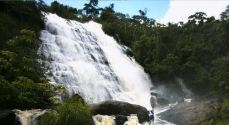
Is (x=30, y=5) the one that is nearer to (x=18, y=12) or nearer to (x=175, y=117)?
(x=18, y=12)

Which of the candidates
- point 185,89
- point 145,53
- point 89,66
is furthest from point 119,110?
point 145,53

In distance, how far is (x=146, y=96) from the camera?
23984 mm

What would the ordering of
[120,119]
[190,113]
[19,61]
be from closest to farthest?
1. [19,61]
2. [120,119]
3. [190,113]

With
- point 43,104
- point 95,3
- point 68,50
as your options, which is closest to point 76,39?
point 68,50

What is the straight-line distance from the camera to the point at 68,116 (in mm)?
9656

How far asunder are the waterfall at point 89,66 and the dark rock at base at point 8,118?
20.0 feet

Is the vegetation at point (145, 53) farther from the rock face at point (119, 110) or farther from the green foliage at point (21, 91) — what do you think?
the rock face at point (119, 110)

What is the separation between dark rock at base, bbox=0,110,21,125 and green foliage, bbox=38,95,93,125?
1313 mm

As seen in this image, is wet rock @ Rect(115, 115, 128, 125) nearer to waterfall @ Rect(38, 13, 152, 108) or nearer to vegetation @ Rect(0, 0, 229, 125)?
waterfall @ Rect(38, 13, 152, 108)

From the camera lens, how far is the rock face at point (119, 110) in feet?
48.8

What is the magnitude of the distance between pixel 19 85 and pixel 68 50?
43.0 feet

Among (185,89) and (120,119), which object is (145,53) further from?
(120,119)

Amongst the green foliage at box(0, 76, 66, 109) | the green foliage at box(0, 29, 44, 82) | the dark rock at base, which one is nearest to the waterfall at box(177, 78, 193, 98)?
the green foliage at box(0, 29, 44, 82)

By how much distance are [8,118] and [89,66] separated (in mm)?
12407
